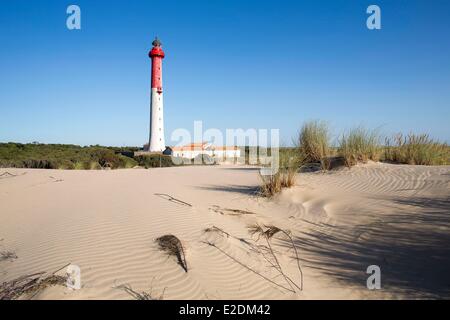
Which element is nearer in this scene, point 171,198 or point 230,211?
point 230,211

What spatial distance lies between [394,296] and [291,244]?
1425mm

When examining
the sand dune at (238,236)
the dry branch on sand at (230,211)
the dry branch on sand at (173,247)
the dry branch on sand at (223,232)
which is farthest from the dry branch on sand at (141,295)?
the dry branch on sand at (230,211)

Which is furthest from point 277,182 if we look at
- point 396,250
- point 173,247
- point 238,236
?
point 173,247

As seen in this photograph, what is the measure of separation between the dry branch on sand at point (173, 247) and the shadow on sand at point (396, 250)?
1.43 meters

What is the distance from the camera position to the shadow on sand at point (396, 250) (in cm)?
302

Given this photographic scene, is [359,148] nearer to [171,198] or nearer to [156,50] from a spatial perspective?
[171,198]

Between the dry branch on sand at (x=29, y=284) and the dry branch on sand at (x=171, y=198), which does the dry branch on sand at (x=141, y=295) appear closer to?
the dry branch on sand at (x=29, y=284)

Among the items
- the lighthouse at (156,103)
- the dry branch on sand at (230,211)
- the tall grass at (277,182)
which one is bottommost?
the dry branch on sand at (230,211)

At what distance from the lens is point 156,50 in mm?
32438

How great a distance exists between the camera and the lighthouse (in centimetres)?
3272

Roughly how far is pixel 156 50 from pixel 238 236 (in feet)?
105

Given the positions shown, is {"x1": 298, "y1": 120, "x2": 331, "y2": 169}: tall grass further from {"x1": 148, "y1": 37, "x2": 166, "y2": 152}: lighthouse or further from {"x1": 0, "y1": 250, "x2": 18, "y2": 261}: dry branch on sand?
{"x1": 148, "y1": 37, "x2": 166, "y2": 152}: lighthouse
